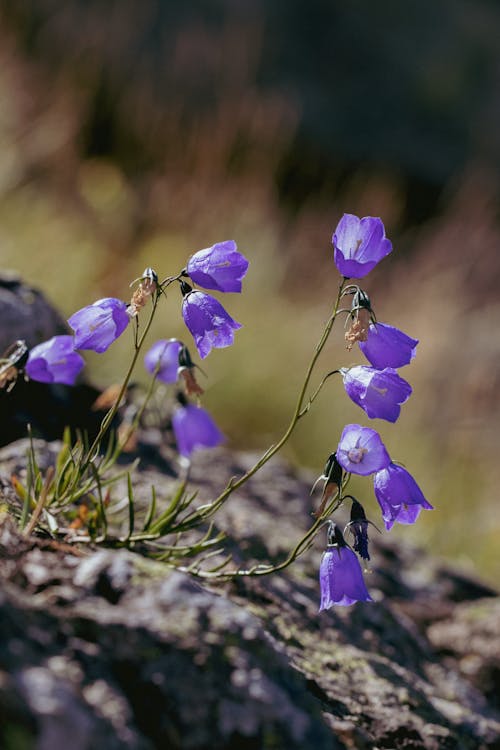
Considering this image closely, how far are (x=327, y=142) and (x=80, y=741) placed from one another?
11.7 m

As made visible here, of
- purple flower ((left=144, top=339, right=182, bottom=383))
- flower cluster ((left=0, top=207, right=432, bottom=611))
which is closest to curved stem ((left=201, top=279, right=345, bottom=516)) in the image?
flower cluster ((left=0, top=207, right=432, bottom=611))

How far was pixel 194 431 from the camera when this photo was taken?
2.10 m

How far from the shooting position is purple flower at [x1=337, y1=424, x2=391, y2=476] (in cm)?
153

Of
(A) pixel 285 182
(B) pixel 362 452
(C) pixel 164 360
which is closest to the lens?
(B) pixel 362 452

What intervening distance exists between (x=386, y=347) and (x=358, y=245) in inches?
7.6

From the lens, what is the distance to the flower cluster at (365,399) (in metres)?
1.54

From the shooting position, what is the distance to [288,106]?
11234 millimetres

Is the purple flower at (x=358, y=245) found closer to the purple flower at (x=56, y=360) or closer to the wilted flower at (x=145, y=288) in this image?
the wilted flower at (x=145, y=288)

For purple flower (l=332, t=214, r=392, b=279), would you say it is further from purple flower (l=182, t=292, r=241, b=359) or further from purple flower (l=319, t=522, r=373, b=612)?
purple flower (l=319, t=522, r=373, b=612)

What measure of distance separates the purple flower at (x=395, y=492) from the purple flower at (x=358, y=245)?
377 mm

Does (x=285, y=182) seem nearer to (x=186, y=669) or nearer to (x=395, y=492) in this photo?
(x=395, y=492)

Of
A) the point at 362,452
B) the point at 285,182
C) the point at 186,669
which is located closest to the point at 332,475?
the point at 362,452

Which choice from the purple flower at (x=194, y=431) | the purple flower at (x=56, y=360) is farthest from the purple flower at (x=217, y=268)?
the purple flower at (x=194, y=431)

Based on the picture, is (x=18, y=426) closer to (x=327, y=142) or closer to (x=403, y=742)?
(x=403, y=742)
